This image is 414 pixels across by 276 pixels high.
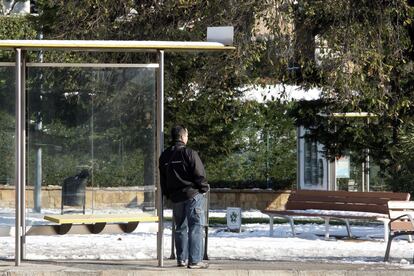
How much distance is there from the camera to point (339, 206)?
19.7 meters

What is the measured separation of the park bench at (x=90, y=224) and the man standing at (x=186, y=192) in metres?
0.49

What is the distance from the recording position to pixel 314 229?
21.5 m

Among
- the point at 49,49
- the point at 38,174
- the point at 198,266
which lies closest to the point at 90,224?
the point at 38,174

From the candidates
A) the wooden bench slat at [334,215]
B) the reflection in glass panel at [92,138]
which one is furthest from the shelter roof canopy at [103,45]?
the wooden bench slat at [334,215]

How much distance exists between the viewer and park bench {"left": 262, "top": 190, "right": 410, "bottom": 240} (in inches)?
732

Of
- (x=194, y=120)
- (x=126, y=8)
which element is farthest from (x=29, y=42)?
(x=194, y=120)

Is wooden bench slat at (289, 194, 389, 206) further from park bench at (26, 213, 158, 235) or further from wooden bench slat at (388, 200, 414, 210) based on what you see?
park bench at (26, 213, 158, 235)

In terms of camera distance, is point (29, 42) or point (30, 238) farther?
point (30, 238)

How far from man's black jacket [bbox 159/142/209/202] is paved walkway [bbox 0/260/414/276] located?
36.7 inches

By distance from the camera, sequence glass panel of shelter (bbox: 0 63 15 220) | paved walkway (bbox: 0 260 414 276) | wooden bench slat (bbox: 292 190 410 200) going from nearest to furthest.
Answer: paved walkway (bbox: 0 260 414 276) < glass panel of shelter (bbox: 0 63 15 220) < wooden bench slat (bbox: 292 190 410 200)

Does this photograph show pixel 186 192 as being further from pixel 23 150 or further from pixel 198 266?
pixel 23 150

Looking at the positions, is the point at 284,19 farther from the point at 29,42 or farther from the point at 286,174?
the point at 286,174

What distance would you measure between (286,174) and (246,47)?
13025 millimetres

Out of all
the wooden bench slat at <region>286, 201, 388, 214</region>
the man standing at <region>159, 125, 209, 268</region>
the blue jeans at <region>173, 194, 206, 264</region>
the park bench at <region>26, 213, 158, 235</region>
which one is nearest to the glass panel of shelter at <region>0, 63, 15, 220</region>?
the park bench at <region>26, 213, 158, 235</region>
